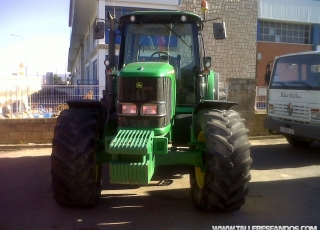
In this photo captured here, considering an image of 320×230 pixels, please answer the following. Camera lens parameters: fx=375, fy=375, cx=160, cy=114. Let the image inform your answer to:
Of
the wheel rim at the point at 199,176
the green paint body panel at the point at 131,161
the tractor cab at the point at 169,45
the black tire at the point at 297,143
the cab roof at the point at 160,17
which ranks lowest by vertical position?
the black tire at the point at 297,143

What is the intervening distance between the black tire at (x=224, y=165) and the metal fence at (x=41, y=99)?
6.49 meters

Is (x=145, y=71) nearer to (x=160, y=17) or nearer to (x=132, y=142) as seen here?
(x=132, y=142)

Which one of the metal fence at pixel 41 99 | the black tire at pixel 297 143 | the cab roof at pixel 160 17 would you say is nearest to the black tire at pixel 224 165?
the cab roof at pixel 160 17

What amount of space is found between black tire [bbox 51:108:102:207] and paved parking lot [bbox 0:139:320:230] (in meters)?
0.26

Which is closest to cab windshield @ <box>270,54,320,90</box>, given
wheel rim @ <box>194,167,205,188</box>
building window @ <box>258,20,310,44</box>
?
wheel rim @ <box>194,167,205,188</box>

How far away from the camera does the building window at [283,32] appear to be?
70.9ft

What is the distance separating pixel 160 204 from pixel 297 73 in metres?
5.22

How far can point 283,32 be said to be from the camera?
22.3m

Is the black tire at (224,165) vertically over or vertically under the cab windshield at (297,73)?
under

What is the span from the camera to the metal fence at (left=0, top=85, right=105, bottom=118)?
31.9 feet

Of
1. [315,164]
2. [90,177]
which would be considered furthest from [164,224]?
[315,164]

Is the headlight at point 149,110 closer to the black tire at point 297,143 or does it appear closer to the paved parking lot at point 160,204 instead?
the paved parking lot at point 160,204

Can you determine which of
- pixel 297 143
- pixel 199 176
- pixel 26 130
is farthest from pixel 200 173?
pixel 26 130

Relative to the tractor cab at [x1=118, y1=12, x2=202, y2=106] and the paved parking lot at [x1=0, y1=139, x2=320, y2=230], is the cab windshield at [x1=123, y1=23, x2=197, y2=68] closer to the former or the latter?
the tractor cab at [x1=118, y1=12, x2=202, y2=106]
